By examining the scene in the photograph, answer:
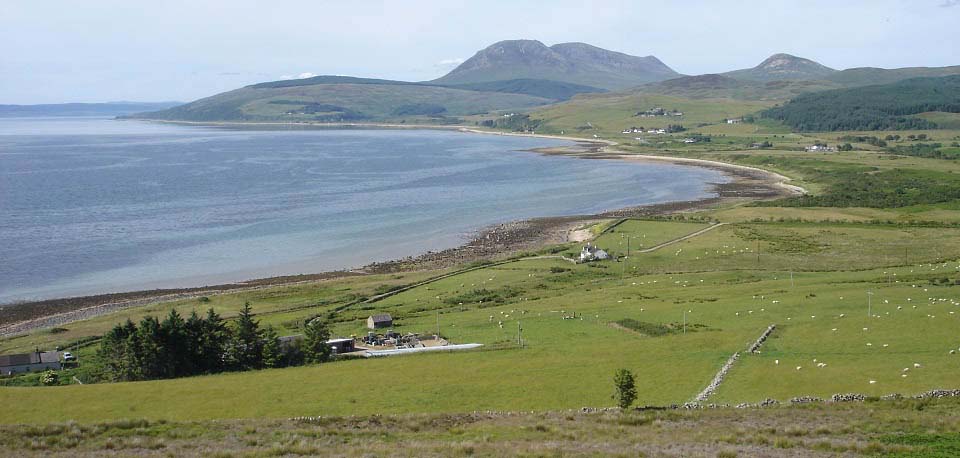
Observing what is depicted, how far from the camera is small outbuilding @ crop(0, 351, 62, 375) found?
34.1 metres

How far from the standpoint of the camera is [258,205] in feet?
306

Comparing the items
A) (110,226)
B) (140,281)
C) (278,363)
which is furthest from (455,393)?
(110,226)

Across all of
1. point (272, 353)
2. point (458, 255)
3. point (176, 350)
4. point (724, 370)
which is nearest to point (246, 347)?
point (272, 353)

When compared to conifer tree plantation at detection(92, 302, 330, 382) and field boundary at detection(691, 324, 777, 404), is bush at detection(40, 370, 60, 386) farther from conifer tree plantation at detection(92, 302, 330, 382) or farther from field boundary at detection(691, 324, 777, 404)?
field boundary at detection(691, 324, 777, 404)

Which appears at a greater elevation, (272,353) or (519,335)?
(272,353)

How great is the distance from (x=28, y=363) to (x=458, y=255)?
35.3 meters

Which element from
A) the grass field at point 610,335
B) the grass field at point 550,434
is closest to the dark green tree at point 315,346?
the grass field at point 610,335

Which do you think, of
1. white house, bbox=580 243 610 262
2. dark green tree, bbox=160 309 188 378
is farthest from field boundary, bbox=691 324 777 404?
white house, bbox=580 243 610 262

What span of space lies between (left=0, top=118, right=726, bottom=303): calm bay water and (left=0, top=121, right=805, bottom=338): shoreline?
258 centimetres

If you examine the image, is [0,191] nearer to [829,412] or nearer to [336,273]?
[336,273]

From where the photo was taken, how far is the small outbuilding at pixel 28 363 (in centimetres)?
3406

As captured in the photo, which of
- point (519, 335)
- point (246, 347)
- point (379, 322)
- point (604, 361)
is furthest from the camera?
point (379, 322)

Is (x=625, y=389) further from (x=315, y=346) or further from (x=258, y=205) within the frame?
(x=258, y=205)

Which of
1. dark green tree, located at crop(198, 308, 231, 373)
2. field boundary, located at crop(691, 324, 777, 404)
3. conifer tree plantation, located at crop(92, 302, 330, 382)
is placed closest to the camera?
field boundary, located at crop(691, 324, 777, 404)
